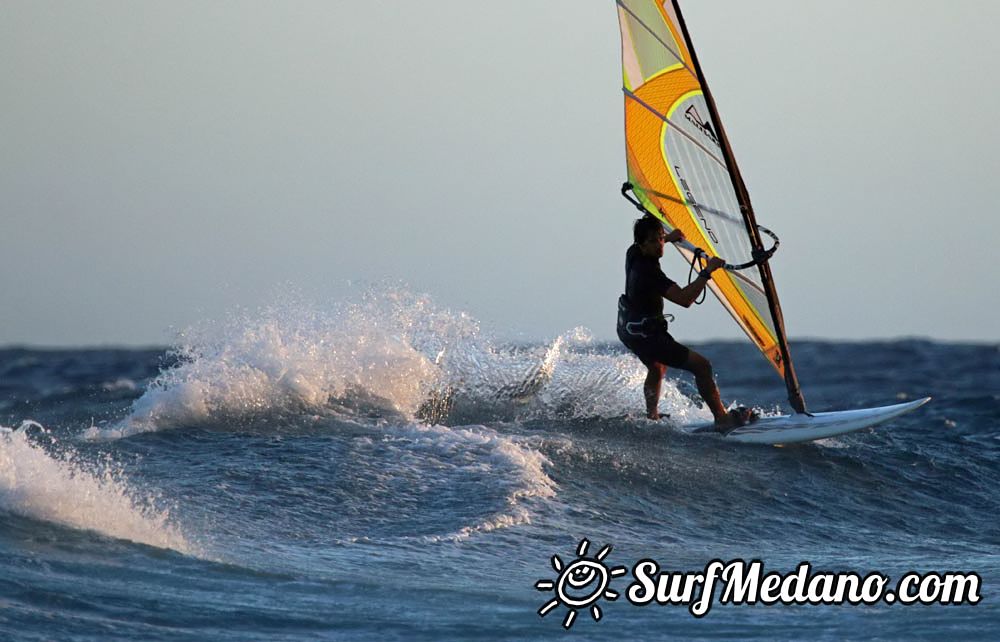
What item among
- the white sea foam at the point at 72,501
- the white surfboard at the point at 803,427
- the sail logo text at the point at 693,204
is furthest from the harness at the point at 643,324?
the white sea foam at the point at 72,501

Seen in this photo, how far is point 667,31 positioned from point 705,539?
3.56m

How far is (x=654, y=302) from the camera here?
8.44 meters

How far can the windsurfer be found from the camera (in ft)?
26.9

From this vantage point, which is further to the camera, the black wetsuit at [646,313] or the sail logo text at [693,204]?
the sail logo text at [693,204]

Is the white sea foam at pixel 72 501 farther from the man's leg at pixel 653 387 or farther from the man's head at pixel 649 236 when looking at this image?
the man's leg at pixel 653 387

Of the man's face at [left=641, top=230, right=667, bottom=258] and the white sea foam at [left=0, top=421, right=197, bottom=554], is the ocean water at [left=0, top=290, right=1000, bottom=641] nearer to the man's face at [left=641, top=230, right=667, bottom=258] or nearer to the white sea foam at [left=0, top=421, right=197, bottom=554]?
the white sea foam at [left=0, top=421, right=197, bottom=554]

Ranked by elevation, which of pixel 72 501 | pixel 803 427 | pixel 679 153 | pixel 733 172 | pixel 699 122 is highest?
pixel 699 122

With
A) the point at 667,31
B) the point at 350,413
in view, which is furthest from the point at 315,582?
the point at 667,31

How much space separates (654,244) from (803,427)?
1909 mm

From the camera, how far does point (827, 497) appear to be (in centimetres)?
820

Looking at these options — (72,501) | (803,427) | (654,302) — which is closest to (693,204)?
(654,302)

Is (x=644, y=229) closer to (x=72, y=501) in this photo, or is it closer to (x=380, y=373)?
(x=380, y=373)

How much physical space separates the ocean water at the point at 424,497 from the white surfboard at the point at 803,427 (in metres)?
0.09

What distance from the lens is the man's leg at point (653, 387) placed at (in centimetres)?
884
